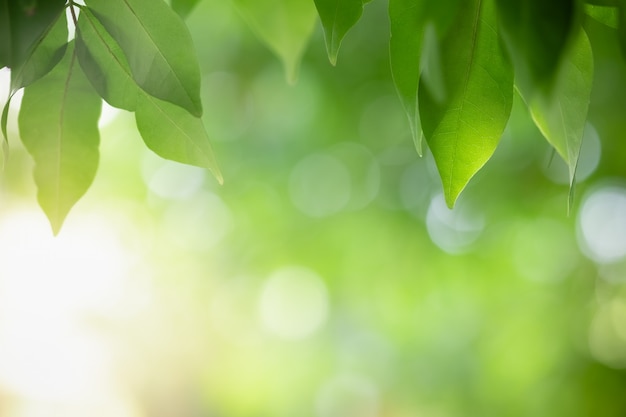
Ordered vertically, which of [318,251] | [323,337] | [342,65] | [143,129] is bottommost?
[323,337]

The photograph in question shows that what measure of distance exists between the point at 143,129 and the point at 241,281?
200 centimetres

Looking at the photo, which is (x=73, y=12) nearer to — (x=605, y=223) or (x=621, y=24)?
(x=621, y=24)

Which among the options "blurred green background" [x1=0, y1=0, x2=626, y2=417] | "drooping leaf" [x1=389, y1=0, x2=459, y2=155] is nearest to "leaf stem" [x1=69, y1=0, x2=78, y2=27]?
"drooping leaf" [x1=389, y1=0, x2=459, y2=155]

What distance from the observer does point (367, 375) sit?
2.33 metres

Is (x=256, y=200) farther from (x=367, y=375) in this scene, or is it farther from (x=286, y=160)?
(x=367, y=375)

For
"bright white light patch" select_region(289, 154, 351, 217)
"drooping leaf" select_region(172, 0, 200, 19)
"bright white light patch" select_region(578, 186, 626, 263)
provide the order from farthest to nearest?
"bright white light patch" select_region(289, 154, 351, 217), "bright white light patch" select_region(578, 186, 626, 263), "drooping leaf" select_region(172, 0, 200, 19)

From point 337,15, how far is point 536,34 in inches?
3.2

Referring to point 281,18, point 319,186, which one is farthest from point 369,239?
point 281,18

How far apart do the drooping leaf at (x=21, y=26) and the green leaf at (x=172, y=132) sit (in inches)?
2.1

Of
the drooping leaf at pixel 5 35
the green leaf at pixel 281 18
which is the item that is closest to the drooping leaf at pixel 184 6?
the green leaf at pixel 281 18

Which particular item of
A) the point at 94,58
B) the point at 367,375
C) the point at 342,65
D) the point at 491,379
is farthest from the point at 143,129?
the point at 367,375

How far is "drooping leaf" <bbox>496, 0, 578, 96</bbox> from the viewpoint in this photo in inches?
8.9

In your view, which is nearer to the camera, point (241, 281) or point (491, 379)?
point (491, 379)

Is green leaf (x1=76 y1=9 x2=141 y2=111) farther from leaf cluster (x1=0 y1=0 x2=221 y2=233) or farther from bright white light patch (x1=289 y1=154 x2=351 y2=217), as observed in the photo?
bright white light patch (x1=289 y1=154 x2=351 y2=217)
